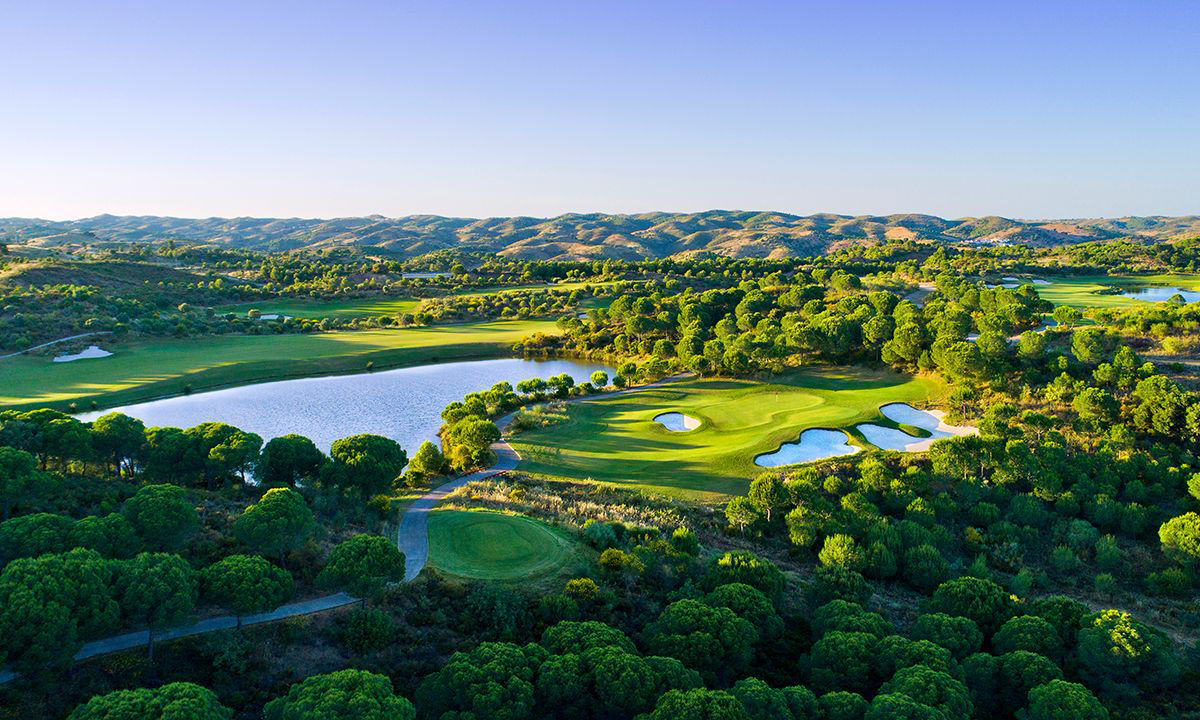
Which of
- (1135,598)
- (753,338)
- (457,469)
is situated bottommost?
(1135,598)

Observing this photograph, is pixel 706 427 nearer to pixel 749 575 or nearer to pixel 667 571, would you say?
pixel 667 571

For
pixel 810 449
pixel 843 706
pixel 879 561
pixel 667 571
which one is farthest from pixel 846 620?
pixel 810 449

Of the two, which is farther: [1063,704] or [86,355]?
[86,355]

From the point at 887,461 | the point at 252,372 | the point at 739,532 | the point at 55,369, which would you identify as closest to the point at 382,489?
the point at 739,532

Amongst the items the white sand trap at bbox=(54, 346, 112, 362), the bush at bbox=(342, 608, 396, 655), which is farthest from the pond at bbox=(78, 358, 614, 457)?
the bush at bbox=(342, 608, 396, 655)

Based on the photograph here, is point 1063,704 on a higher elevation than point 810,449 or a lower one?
lower

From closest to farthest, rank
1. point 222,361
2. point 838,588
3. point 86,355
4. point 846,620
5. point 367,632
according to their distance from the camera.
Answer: point 367,632 → point 846,620 → point 838,588 → point 222,361 → point 86,355

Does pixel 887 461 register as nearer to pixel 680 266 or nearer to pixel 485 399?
pixel 485 399
